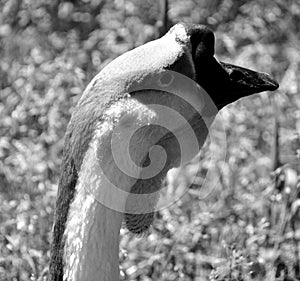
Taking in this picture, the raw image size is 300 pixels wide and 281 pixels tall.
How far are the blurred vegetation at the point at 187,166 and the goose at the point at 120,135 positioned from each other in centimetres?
A: 94

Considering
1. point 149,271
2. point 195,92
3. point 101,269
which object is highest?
point 195,92

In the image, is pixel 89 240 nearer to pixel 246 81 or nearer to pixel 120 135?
pixel 120 135

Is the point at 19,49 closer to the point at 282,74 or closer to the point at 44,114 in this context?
the point at 44,114

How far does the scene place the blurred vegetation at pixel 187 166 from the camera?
15.0 feet

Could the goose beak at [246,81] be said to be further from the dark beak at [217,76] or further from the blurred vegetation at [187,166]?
the blurred vegetation at [187,166]

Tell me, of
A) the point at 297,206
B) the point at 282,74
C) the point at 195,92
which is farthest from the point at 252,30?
the point at 195,92

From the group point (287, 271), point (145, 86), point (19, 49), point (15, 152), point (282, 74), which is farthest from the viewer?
point (19, 49)

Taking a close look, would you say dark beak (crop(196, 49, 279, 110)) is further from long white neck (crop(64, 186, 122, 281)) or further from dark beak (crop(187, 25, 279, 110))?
long white neck (crop(64, 186, 122, 281))

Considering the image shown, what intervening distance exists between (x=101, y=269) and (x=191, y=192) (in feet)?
6.75

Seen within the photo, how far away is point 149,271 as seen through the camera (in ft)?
15.0

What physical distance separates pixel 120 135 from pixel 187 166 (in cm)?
244

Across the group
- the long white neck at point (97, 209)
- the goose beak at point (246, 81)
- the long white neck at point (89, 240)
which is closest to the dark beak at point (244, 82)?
the goose beak at point (246, 81)

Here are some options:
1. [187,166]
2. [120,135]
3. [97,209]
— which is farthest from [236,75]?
[187,166]

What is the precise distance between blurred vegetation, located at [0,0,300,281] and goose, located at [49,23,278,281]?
0.94 m
